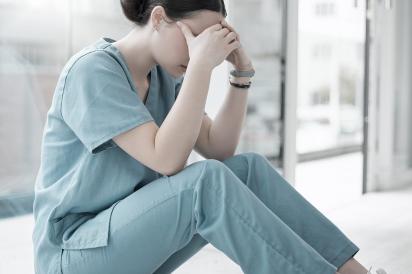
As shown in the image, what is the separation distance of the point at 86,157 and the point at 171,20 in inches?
12.4

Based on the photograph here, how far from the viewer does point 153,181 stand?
992 mm

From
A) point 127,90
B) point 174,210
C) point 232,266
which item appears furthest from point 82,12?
point 174,210

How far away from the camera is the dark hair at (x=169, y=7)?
40.4 inches

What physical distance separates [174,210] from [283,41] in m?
1.66

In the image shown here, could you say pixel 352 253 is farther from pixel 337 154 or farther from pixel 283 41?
pixel 337 154

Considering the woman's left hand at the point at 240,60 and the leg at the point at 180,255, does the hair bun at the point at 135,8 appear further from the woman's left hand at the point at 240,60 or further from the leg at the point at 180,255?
the leg at the point at 180,255

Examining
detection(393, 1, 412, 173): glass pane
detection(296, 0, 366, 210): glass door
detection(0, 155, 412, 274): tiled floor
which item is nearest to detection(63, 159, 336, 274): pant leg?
detection(0, 155, 412, 274): tiled floor

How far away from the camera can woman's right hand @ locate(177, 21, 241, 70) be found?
101cm

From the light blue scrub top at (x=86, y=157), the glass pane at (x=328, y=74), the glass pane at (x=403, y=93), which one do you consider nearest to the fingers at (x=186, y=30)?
the light blue scrub top at (x=86, y=157)

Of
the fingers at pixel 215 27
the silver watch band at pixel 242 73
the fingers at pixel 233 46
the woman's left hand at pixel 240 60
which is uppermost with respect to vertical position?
the fingers at pixel 215 27

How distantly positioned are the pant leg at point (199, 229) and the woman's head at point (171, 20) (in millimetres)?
257

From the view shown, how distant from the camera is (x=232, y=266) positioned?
1.68m

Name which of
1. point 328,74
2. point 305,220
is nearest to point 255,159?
point 305,220

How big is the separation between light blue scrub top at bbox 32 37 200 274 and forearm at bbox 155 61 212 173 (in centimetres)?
6
